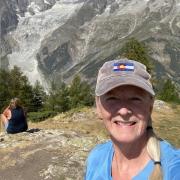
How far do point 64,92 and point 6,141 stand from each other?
70737 millimetres

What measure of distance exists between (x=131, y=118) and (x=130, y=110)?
62 millimetres

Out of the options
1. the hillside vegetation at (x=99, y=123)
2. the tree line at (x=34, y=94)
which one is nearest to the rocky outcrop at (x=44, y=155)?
the hillside vegetation at (x=99, y=123)

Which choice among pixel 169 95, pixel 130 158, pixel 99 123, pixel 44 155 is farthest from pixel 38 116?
pixel 130 158

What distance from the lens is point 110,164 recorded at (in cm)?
409

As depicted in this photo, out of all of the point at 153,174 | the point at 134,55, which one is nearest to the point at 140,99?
the point at 153,174

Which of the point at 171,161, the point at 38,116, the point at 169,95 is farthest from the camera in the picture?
the point at 169,95

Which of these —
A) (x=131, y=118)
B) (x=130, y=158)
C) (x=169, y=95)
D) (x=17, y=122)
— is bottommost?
(x=169, y=95)

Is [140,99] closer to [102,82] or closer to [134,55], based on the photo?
[102,82]

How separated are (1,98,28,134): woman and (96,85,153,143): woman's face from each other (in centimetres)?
1514

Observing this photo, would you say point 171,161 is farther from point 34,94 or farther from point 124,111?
point 34,94

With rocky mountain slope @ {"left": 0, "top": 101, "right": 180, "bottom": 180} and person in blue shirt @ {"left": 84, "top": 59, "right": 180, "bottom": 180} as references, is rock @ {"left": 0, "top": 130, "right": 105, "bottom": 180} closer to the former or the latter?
rocky mountain slope @ {"left": 0, "top": 101, "right": 180, "bottom": 180}

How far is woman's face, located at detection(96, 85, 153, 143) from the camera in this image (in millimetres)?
3719

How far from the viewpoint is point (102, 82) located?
12.4 feet

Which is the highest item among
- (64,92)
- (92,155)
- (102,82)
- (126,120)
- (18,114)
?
(102,82)
